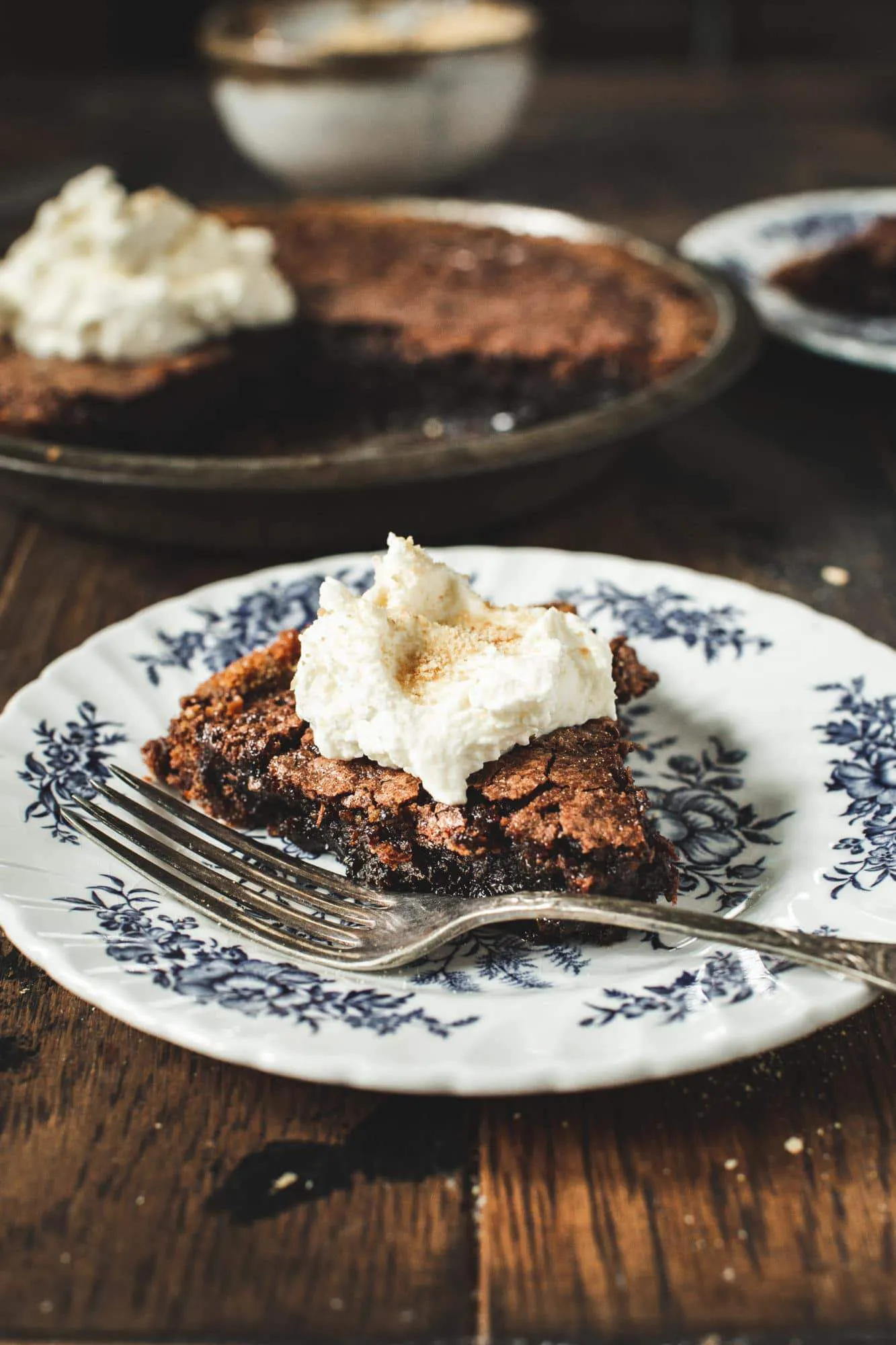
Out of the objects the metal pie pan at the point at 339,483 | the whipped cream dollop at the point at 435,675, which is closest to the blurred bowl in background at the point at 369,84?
the metal pie pan at the point at 339,483

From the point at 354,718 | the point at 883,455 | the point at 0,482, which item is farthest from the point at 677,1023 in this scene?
the point at 883,455

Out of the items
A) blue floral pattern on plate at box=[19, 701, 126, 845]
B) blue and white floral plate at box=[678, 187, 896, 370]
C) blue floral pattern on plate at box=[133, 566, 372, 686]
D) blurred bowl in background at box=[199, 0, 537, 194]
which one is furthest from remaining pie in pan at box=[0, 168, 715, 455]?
blue floral pattern on plate at box=[19, 701, 126, 845]

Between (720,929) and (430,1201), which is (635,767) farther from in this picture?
(430,1201)

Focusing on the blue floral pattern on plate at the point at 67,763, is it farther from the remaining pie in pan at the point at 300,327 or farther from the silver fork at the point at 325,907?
the remaining pie in pan at the point at 300,327

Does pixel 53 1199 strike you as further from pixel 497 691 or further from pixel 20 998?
pixel 497 691

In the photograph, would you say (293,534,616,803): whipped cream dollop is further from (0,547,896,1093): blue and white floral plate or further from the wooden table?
the wooden table

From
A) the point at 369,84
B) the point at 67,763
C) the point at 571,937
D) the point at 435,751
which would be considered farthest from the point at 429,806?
the point at 369,84
